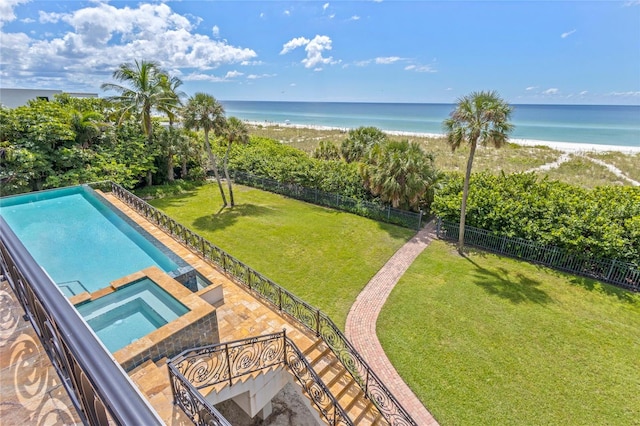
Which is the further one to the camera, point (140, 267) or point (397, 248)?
point (397, 248)

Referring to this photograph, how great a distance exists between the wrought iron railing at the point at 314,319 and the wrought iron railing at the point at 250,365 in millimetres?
1095

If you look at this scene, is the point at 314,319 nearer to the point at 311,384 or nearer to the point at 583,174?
the point at 311,384

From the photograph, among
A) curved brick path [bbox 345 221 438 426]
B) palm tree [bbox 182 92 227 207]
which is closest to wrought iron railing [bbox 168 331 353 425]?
curved brick path [bbox 345 221 438 426]

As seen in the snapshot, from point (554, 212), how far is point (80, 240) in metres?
19.4

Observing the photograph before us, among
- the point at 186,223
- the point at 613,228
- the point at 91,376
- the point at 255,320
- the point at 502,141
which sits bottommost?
the point at 186,223

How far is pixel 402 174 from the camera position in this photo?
1781cm

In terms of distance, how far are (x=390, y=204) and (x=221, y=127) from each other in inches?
442

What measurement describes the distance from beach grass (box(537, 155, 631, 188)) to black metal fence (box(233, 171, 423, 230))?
50.2 ft

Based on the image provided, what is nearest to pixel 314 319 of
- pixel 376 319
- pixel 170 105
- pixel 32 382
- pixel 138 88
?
pixel 376 319

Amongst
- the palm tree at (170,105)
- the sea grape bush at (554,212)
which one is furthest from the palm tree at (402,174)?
the palm tree at (170,105)

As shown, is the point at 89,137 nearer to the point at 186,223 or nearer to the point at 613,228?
the point at 186,223

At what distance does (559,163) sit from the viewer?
35531 mm

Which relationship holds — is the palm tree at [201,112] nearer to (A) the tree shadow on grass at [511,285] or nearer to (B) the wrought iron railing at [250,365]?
(B) the wrought iron railing at [250,365]

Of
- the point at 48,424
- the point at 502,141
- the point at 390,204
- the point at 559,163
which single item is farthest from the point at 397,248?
the point at 559,163
